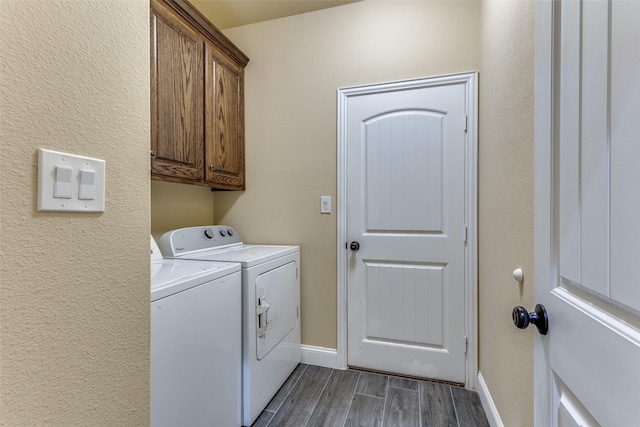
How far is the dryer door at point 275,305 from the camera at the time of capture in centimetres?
158

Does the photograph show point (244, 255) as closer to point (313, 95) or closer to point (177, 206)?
point (177, 206)

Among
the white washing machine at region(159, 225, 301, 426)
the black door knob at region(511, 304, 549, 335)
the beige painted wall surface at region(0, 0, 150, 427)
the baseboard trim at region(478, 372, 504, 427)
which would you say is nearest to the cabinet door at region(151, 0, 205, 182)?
the white washing machine at region(159, 225, 301, 426)

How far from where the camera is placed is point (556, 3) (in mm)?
620

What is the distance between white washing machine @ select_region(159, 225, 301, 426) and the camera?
149 centimetres

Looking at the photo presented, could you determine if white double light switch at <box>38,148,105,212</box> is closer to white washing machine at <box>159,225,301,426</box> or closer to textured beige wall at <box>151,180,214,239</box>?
white washing machine at <box>159,225,301,426</box>

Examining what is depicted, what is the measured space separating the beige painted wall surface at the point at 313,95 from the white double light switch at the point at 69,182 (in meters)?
1.58

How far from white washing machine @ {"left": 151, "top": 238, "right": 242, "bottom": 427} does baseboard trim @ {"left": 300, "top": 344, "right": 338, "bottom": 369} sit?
2.46 feet

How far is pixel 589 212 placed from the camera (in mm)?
492

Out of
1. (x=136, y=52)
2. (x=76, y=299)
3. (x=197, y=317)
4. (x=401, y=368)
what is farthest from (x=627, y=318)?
(x=401, y=368)

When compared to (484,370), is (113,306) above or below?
above

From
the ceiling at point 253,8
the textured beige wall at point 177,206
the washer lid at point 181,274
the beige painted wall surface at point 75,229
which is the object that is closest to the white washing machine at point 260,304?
the washer lid at point 181,274

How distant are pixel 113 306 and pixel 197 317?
0.54 m

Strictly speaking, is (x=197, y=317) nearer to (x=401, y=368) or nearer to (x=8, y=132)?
(x=8, y=132)

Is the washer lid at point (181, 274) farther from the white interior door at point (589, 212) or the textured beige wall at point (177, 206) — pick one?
the white interior door at point (589, 212)
